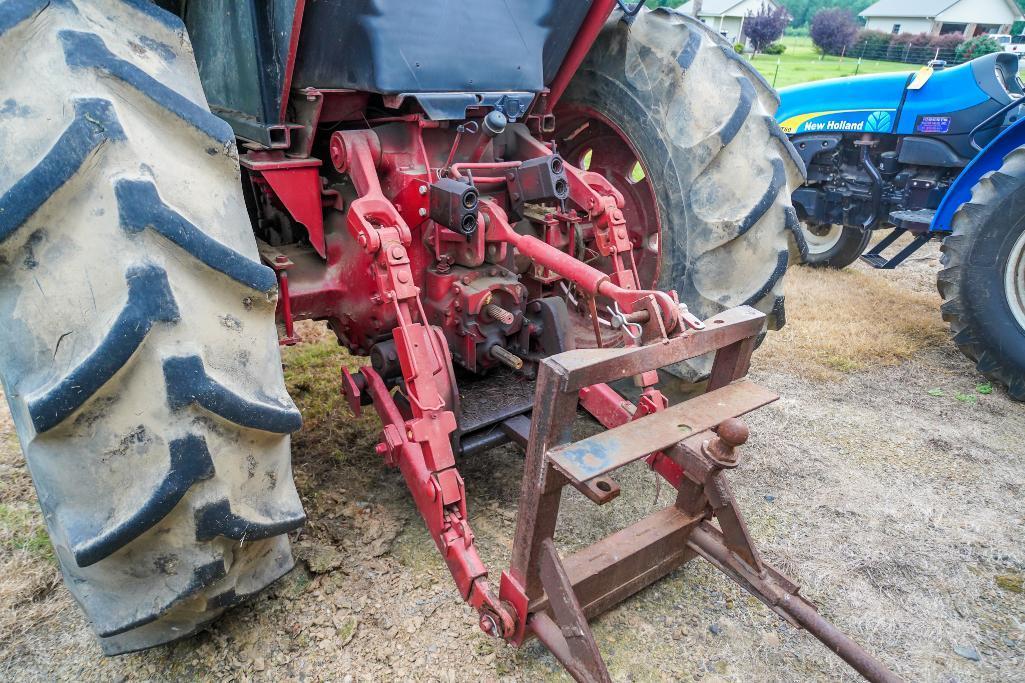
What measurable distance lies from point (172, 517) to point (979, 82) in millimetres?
5382

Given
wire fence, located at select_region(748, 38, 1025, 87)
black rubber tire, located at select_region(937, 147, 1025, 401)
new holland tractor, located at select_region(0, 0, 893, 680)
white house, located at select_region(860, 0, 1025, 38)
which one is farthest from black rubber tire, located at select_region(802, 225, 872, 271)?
white house, located at select_region(860, 0, 1025, 38)

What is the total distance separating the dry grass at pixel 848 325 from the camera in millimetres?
3975

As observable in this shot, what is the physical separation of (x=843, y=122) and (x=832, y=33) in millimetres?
27515

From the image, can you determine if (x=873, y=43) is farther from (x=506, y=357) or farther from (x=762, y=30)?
(x=506, y=357)

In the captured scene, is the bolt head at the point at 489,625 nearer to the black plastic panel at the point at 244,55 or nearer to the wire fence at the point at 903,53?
the black plastic panel at the point at 244,55

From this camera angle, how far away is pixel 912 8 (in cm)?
3650

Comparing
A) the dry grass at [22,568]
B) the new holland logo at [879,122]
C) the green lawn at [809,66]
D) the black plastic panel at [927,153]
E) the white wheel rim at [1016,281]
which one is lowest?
the green lawn at [809,66]

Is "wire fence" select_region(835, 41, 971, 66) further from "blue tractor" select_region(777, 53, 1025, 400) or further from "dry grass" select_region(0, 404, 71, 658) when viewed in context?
"dry grass" select_region(0, 404, 71, 658)

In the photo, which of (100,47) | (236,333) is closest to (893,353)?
(236,333)

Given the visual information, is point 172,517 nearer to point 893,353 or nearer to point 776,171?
point 776,171

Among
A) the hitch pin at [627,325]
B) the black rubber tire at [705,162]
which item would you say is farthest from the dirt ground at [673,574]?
the black rubber tire at [705,162]

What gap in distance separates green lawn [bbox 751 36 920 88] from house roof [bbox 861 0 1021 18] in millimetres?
5656

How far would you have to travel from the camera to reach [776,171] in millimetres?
2445

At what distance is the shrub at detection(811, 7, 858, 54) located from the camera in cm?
2703
